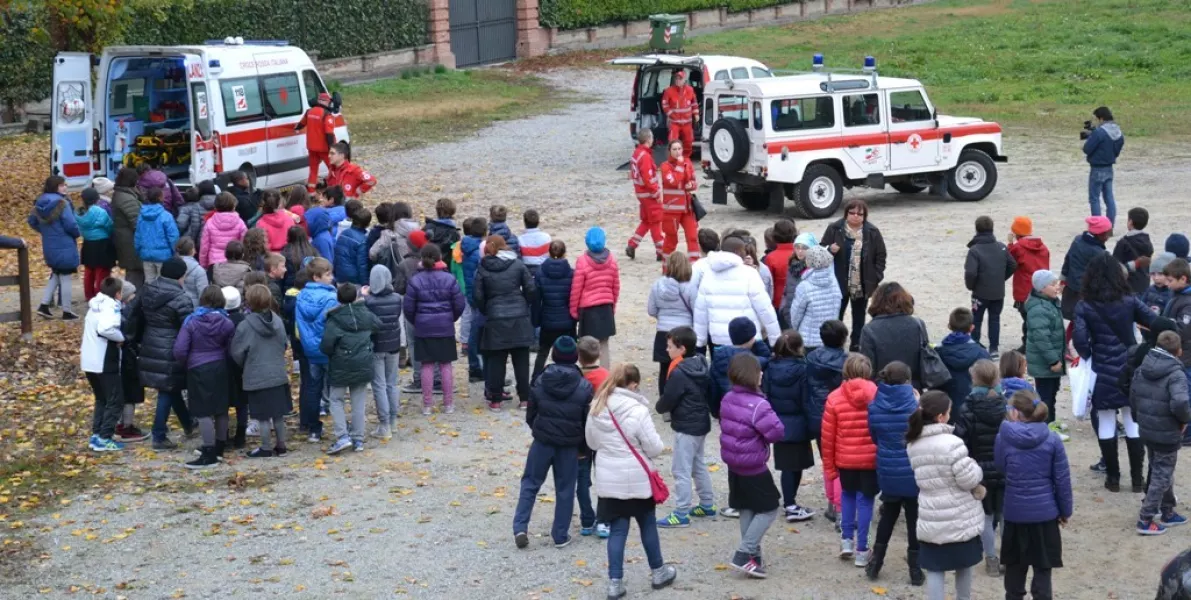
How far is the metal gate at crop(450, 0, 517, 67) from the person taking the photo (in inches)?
1674

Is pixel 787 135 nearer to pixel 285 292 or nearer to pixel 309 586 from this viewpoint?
pixel 285 292

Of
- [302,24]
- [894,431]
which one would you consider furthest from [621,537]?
[302,24]

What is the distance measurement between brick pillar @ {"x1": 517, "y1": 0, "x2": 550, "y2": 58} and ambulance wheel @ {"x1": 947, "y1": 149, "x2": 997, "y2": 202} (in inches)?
919

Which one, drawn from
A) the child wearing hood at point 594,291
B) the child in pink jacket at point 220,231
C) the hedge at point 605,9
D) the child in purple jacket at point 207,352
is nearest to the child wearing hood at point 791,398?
the child wearing hood at point 594,291

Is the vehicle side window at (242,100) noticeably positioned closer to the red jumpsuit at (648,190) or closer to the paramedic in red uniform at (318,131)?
the paramedic in red uniform at (318,131)

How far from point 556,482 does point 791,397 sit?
5.38 ft

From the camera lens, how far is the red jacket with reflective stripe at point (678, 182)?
17.8 m

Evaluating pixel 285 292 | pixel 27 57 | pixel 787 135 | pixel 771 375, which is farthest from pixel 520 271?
pixel 27 57

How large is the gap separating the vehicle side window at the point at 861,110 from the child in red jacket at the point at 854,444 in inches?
466

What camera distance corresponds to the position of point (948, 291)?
1680 cm

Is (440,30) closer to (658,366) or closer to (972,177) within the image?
(972,177)

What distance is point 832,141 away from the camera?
21047mm

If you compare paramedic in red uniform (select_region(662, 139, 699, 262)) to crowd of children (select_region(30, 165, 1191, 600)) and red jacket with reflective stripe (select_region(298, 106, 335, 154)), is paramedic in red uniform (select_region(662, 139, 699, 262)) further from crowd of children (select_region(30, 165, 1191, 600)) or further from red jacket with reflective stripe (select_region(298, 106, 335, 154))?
red jacket with reflective stripe (select_region(298, 106, 335, 154))

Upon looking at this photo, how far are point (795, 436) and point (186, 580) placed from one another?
4.03 metres
